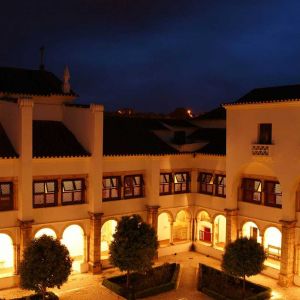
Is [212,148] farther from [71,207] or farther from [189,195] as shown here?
[71,207]

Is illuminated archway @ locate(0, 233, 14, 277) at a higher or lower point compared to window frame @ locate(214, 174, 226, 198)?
lower

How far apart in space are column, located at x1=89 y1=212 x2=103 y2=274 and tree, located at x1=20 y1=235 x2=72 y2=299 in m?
5.15

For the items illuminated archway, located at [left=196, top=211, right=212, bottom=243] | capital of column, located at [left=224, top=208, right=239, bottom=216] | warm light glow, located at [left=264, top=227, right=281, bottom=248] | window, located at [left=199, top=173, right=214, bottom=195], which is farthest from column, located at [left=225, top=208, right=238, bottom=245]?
illuminated archway, located at [left=196, top=211, right=212, bottom=243]

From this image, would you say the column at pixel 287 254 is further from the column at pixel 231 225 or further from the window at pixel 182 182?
the window at pixel 182 182

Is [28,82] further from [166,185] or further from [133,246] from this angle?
[133,246]

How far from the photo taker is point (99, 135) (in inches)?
989

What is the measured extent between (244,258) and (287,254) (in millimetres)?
3558

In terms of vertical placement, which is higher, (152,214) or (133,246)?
(152,214)

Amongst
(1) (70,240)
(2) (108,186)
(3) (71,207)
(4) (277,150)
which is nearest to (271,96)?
(4) (277,150)

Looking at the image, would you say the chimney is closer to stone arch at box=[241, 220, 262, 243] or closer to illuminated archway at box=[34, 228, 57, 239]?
illuminated archway at box=[34, 228, 57, 239]

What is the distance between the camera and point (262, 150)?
24734 mm

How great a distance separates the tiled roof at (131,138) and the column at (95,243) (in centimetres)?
364

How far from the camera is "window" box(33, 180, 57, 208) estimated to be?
23.7 meters

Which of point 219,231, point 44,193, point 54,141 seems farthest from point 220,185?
point 44,193
